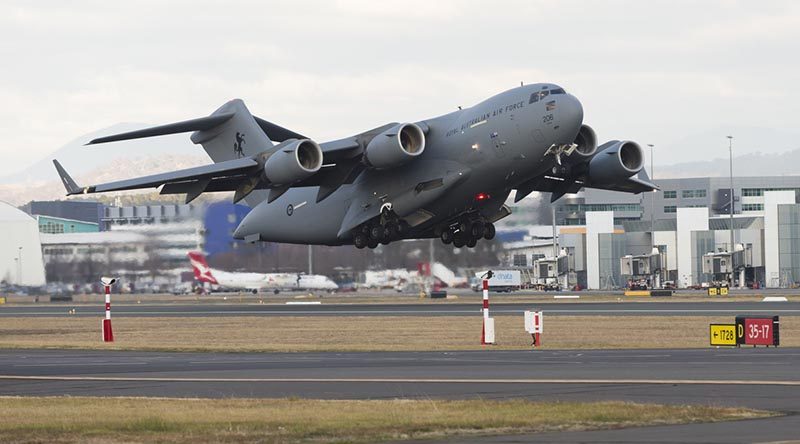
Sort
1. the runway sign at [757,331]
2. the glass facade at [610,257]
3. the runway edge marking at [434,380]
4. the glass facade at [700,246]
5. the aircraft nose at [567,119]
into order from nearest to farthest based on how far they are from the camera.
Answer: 1. the runway edge marking at [434,380]
2. the runway sign at [757,331]
3. the aircraft nose at [567,119]
4. the glass facade at [610,257]
5. the glass facade at [700,246]

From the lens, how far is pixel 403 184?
41.6 metres

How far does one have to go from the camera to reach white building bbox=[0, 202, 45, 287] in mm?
81562

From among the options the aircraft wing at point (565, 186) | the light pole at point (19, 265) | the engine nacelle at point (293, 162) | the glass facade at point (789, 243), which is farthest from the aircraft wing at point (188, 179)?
the glass facade at point (789, 243)

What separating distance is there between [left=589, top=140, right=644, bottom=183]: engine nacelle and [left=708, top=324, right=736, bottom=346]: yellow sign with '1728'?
9506 mm

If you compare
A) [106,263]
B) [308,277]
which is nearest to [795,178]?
[308,277]

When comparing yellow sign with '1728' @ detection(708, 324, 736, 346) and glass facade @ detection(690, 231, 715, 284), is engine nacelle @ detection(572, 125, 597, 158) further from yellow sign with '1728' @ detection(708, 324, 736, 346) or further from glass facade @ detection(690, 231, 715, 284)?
glass facade @ detection(690, 231, 715, 284)

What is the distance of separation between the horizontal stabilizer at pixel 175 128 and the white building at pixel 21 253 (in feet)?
108

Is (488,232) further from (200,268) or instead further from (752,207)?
(752,207)

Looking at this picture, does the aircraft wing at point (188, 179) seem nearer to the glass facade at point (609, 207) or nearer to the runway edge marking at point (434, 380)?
the runway edge marking at point (434, 380)

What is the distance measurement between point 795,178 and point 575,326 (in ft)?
411

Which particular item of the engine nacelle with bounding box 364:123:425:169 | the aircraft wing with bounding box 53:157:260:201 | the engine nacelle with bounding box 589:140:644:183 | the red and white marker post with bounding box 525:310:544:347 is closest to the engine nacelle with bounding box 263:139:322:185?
the aircraft wing with bounding box 53:157:260:201

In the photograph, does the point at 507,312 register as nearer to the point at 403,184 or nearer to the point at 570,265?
the point at 403,184

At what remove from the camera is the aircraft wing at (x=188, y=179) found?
40.7 meters

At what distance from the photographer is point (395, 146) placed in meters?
39.8
